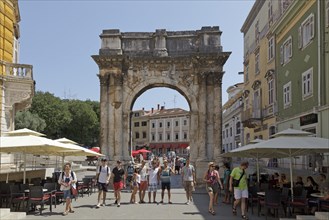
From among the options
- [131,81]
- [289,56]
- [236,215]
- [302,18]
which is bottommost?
[236,215]

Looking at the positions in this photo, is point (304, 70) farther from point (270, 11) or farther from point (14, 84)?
point (14, 84)

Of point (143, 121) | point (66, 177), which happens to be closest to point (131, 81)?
point (66, 177)

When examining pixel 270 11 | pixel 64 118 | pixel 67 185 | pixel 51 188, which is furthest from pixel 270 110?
pixel 64 118

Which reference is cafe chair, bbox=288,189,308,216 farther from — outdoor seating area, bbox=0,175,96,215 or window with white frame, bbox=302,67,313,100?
window with white frame, bbox=302,67,313,100

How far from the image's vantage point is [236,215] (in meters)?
13.0

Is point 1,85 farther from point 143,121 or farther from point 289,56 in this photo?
point 143,121

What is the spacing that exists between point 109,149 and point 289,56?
12293 millimetres

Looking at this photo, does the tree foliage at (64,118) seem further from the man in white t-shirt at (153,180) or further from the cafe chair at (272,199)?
the cafe chair at (272,199)

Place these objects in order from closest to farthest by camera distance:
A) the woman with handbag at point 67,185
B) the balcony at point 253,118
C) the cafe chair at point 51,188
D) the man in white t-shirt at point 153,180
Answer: the woman with handbag at point 67,185 → the cafe chair at point 51,188 → the man in white t-shirt at point 153,180 → the balcony at point 253,118

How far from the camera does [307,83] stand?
21.6 m

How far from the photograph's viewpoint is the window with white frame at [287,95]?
986 inches

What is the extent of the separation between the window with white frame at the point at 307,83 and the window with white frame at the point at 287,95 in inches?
111

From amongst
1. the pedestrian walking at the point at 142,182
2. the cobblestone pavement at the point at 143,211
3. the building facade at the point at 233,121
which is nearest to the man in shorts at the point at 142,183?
the pedestrian walking at the point at 142,182

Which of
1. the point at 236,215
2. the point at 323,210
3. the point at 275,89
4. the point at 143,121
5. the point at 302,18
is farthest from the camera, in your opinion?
the point at 143,121
